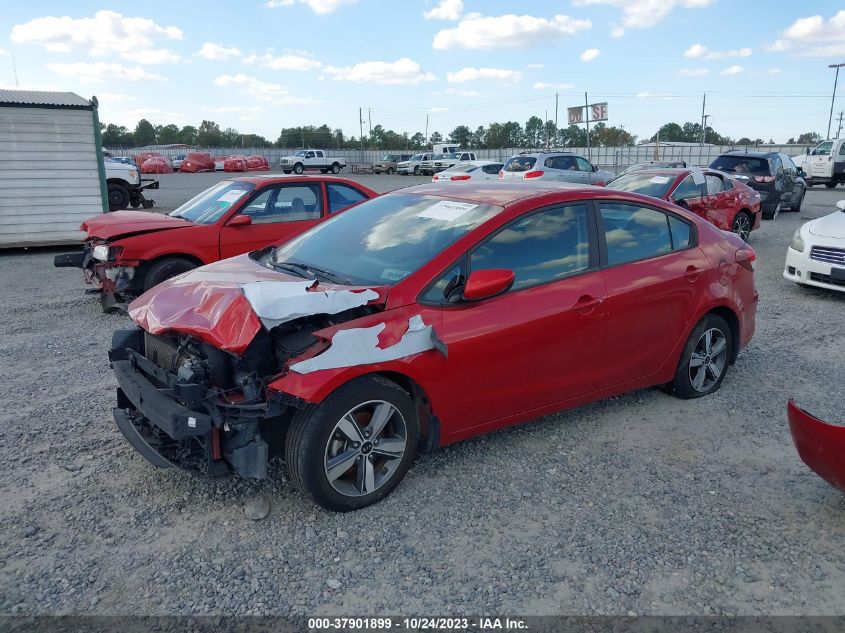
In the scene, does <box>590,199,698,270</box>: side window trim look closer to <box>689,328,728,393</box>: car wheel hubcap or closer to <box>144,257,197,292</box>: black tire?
<box>689,328,728,393</box>: car wheel hubcap

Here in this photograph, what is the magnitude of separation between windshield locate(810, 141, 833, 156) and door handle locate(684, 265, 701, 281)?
1171 inches

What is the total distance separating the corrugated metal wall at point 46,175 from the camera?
38.9 ft

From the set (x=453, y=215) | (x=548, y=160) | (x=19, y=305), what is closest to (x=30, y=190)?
(x=19, y=305)

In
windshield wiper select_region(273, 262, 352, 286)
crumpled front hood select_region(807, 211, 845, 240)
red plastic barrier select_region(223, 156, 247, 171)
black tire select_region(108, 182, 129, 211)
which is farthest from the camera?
red plastic barrier select_region(223, 156, 247, 171)

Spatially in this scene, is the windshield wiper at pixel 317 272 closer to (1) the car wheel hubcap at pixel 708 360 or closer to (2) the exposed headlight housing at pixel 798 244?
(1) the car wheel hubcap at pixel 708 360

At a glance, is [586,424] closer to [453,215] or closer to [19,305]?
[453,215]

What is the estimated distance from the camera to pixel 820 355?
20.4 feet

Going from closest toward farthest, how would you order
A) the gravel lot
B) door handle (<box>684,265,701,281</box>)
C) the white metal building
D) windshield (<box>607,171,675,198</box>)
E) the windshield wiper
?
the gravel lot < the windshield wiper < door handle (<box>684,265,701,281</box>) < windshield (<box>607,171,675,198</box>) < the white metal building

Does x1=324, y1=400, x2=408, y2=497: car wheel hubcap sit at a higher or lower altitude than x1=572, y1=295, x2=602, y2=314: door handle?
lower

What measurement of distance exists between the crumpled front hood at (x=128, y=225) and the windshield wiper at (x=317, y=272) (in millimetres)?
3741

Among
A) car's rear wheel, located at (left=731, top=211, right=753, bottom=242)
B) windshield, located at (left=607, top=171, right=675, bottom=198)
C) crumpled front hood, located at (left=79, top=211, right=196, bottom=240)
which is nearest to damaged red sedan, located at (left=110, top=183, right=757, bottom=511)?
crumpled front hood, located at (left=79, top=211, right=196, bottom=240)

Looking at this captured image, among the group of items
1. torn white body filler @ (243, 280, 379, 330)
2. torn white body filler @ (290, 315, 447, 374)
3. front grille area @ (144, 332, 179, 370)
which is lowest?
front grille area @ (144, 332, 179, 370)

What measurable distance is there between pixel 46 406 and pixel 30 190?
8922 mm

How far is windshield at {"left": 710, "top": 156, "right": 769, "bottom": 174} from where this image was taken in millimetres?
16203
